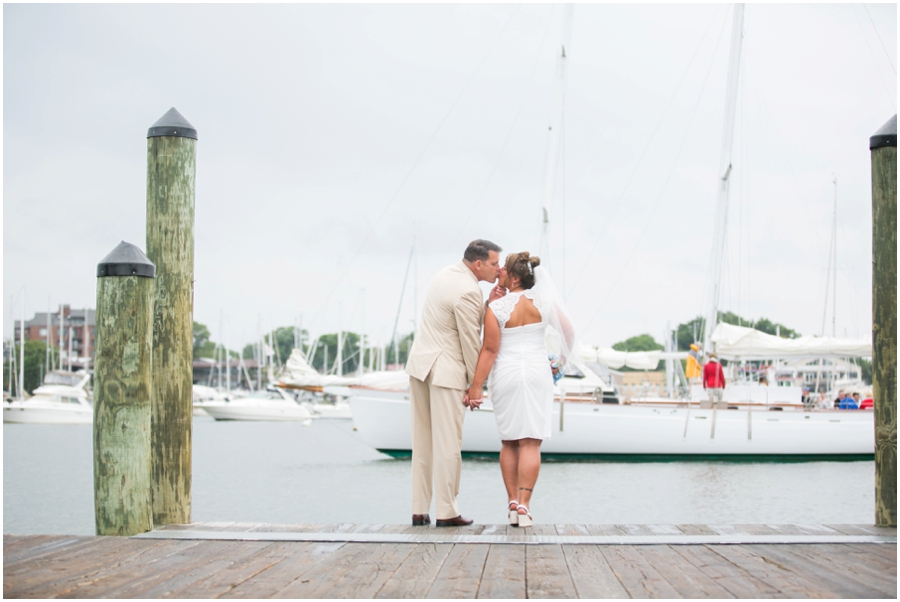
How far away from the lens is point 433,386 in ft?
18.8

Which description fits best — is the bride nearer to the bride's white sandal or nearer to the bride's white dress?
the bride's white dress

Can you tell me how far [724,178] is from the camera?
29094 mm

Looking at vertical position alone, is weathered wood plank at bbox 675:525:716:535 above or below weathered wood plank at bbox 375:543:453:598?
below

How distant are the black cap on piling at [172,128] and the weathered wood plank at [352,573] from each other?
107 inches

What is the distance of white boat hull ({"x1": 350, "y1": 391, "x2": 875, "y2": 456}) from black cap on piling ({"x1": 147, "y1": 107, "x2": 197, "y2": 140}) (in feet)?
74.7

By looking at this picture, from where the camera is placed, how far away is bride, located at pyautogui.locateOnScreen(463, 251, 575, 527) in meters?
5.79

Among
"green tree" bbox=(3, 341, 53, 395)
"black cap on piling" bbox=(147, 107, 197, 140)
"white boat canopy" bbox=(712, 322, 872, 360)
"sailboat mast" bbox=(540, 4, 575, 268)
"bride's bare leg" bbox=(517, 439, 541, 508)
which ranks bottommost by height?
"green tree" bbox=(3, 341, 53, 395)

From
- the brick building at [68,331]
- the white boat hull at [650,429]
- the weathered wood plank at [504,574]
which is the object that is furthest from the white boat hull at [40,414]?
the brick building at [68,331]

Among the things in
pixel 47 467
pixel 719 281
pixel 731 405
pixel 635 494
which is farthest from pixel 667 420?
pixel 47 467

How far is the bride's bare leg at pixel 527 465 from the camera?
18.9 feet

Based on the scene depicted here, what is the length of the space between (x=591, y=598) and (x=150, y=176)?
374 centimetres

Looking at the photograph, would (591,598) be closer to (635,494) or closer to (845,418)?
(635,494)

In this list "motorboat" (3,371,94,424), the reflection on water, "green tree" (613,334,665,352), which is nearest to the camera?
the reflection on water

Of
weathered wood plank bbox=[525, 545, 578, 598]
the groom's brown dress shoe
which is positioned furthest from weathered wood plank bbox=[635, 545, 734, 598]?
the groom's brown dress shoe
